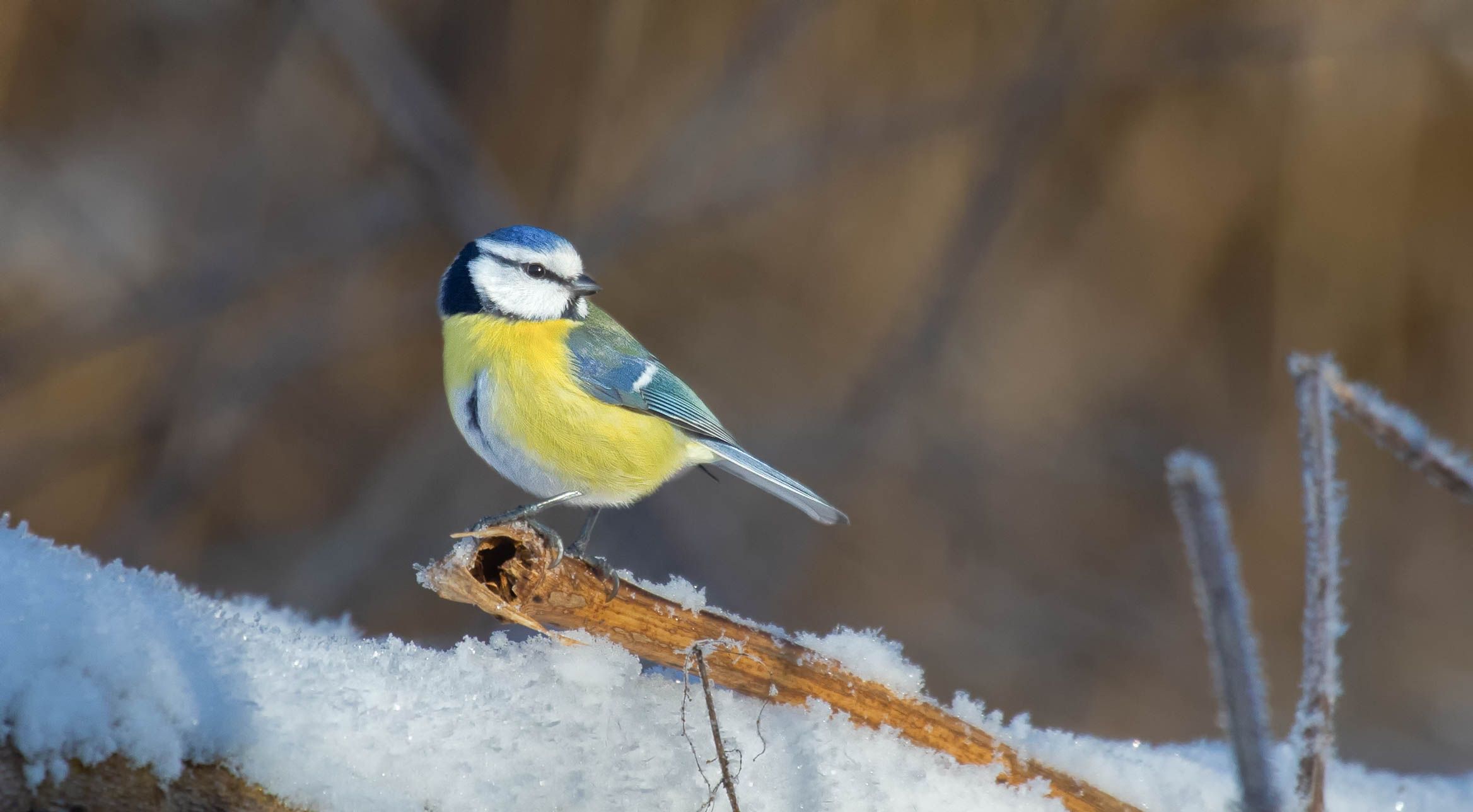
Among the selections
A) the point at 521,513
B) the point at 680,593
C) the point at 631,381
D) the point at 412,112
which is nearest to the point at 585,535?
the point at 521,513

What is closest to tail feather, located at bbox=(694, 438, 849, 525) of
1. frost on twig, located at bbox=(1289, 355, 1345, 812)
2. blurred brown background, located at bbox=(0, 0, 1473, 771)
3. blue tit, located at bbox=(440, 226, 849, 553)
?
blue tit, located at bbox=(440, 226, 849, 553)

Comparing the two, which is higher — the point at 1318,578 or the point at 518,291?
the point at 518,291

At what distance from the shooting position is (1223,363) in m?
2.25

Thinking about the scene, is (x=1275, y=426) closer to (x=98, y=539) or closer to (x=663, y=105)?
(x=663, y=105)

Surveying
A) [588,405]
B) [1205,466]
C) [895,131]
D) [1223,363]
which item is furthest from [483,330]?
[1223,363]

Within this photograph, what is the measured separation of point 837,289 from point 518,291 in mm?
1263

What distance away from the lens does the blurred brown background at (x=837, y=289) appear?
6.63 feet

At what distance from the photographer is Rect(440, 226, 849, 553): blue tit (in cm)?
106

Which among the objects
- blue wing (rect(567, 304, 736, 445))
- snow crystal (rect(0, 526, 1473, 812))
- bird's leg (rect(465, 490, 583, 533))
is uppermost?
blue wing (rect(567, 304, 736, 445))

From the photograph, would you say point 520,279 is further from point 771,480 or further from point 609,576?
point 609,576

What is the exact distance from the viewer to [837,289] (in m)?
2.36

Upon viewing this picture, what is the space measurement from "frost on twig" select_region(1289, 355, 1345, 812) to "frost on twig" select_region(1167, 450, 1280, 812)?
60 mm

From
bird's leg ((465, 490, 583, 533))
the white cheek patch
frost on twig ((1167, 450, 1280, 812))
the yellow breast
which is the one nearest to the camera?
frost on twig ((1167, 450, 1280, 812))

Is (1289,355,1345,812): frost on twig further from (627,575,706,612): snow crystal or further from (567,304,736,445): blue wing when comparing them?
(567,304,736,445): blue wing
